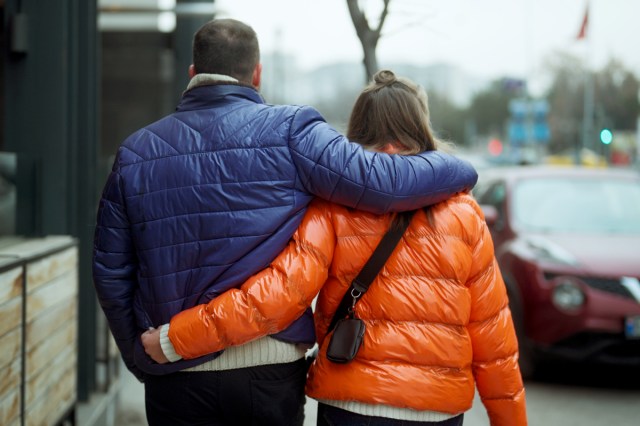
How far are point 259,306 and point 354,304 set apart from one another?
294mm

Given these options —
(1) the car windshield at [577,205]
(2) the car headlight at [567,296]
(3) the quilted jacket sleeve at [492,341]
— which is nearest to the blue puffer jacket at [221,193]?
(3) the quilted jacket sleeve at [492,341]

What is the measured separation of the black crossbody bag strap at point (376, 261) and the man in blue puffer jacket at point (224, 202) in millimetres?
50

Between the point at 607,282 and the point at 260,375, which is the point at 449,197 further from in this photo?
the point at 607,282

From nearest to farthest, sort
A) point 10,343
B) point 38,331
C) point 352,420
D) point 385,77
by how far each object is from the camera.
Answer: point 352,420
point 385,77
point 10,343
point 38,331

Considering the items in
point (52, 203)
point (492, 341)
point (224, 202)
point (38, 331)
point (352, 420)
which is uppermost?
point (224, 202)

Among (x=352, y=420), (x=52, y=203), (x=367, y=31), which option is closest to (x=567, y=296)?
(x=367, y=31)

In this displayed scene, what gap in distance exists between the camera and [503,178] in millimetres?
Answer: 7879

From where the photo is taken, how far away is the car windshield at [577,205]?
7.08m

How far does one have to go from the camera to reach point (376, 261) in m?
2.39

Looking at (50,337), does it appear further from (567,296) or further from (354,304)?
(567,296)

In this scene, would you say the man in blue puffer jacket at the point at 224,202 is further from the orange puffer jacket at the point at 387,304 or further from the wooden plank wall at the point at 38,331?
the wooden plank wall at the point at 38,331

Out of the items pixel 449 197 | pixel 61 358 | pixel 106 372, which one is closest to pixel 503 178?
pixel 106 372

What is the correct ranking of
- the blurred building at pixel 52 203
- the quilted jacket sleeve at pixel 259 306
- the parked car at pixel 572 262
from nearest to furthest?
the quilted jacket sleeve at pixel 259 306, the blurred building at pixel 52 203, the parked car at pixel 572 262

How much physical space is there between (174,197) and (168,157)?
0.41 feet
